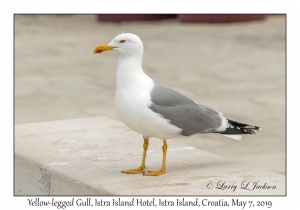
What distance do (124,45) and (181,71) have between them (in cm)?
728

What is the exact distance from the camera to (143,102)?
4395 millimetres

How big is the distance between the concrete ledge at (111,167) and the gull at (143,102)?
0.23 meters

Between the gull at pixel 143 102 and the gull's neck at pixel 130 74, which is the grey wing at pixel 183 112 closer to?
the gull at pixel 143 102

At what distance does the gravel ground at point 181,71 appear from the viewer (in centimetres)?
816

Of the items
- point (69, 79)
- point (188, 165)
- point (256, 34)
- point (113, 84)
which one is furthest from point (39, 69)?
point (188, 165)

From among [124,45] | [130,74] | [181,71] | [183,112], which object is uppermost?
[181,71]

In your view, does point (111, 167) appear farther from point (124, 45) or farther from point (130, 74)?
point (124, 45)

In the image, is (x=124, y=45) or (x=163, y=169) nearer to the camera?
(x=124, y=45)

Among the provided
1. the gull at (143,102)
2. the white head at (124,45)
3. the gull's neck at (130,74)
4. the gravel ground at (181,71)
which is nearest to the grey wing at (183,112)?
the gull at (143,102)

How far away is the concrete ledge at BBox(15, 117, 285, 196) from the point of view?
4422 mm

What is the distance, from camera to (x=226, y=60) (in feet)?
41.0

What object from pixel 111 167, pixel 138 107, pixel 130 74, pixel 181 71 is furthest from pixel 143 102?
pixel 181 71

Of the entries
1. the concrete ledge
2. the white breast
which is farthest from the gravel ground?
the white breast

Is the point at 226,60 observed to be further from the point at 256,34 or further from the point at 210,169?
the point at 210,169
